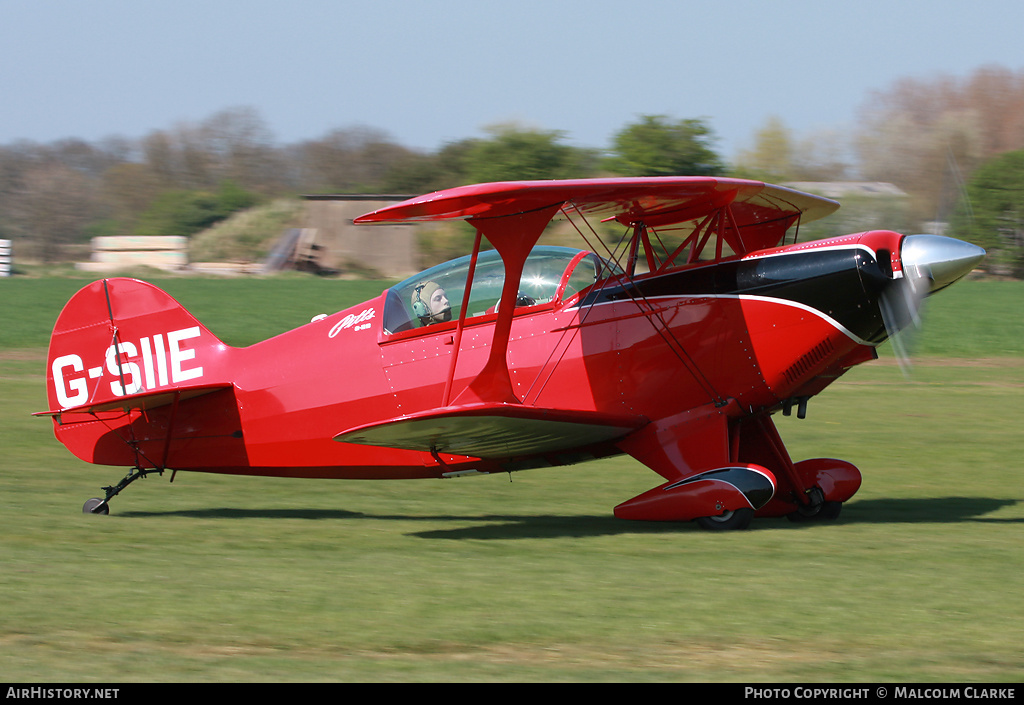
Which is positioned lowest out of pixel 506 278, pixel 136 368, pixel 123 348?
pixel 136 368

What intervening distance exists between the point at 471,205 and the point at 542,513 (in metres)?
3.46

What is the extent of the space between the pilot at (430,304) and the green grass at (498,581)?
1762mm

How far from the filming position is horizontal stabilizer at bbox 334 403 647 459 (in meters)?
7.36

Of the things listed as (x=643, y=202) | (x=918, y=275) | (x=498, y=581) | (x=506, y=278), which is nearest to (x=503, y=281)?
(x=506, y=278)

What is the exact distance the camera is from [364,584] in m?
6.47

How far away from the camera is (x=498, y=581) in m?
6.55

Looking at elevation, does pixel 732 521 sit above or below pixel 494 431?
below

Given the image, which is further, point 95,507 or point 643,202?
point 95,507

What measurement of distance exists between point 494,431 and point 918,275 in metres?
3.25

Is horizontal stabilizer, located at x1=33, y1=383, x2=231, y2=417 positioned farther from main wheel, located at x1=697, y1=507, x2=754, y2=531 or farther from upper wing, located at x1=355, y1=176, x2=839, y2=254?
main wheel, located at x1=697, y1=507, x2=754, y2=531

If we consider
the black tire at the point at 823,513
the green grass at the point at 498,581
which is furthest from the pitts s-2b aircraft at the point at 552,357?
the green grass at the point at 498,581

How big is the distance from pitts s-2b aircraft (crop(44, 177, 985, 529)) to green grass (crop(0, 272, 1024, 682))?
1.90ft

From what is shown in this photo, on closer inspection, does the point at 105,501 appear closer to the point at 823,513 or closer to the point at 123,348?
the point at 123,348
